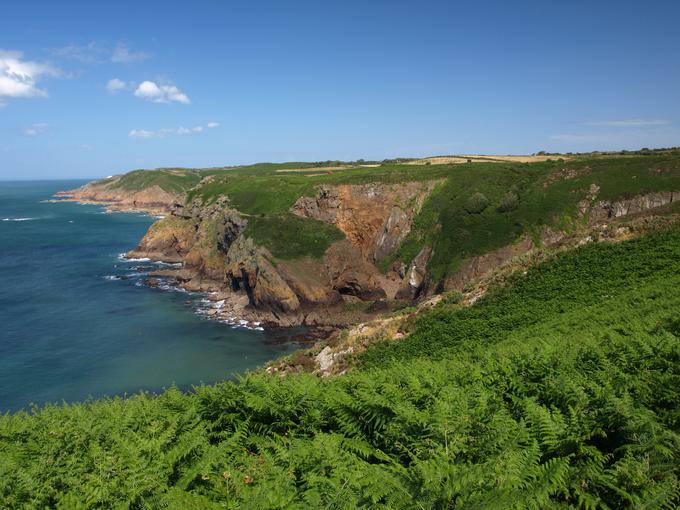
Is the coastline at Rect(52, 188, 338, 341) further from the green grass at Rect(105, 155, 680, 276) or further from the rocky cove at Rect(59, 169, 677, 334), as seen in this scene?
the green grass at Rect(105, 155, 680, 276)

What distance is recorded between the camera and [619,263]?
23.8m

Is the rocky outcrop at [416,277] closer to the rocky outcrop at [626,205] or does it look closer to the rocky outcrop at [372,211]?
the rocky outcrop at [372,211]

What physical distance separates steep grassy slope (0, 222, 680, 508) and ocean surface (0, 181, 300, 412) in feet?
42.4

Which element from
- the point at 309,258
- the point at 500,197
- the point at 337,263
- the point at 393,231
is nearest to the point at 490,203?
the point at 500,197

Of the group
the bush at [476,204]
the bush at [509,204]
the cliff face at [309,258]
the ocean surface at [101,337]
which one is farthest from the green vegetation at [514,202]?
the ocean surface at [101,337]

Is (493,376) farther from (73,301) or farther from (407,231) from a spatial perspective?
Result: (73,301)

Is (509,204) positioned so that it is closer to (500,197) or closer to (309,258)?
(500,197)

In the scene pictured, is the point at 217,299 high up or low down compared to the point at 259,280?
down

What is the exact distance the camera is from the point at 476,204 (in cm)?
6681

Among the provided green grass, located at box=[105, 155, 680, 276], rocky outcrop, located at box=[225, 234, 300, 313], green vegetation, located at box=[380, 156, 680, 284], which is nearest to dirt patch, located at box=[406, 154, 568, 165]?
green grass, located at box=[105, 155, 680, 276]

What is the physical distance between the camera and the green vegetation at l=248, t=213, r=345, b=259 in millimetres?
65688

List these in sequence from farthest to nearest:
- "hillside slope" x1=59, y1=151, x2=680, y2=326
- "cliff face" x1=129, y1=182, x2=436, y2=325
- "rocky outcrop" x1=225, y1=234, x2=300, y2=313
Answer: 1. "cliff face" x1=129, y1=182, x2=436, y2=325
2. "rocky outcrop" x1=225, y1=234, x2=300, y2=313
3. "hillside slope" x1=59, y1=151, x2=680, y2=326

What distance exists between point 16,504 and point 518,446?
758cm

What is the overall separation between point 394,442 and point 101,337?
53.1 m
